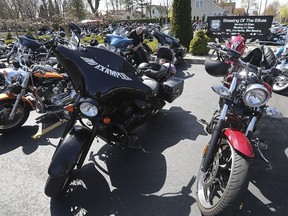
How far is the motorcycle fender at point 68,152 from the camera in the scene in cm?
214

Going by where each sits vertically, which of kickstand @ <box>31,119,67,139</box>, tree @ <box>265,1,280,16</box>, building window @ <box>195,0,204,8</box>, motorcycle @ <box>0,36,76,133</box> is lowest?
kickstand @ <box>31,119,67,139</box>

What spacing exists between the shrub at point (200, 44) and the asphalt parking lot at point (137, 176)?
19.4 ft

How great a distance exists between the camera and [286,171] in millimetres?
2783

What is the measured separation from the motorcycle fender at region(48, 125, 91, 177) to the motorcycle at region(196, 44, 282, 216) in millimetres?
1261

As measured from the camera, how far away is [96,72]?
2361 millimetres

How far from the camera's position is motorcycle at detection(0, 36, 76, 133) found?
389 centimetres

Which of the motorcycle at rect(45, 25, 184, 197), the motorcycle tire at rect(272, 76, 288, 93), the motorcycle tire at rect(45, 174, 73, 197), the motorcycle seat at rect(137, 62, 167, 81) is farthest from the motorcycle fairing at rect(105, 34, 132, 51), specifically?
the motorcycle tire at rect(45, 174, 73, 197)

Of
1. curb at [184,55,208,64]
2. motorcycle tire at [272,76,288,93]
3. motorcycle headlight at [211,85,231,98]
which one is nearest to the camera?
motorcycle headlight at [211,85,231,98]

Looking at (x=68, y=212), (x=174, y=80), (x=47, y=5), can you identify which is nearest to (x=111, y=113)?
(x=68, y=212)

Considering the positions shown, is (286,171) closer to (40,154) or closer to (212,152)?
(212,152)

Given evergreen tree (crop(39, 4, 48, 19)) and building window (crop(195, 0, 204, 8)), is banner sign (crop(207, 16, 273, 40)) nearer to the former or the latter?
evergreen tree (crop(39, 4, 48, 19))

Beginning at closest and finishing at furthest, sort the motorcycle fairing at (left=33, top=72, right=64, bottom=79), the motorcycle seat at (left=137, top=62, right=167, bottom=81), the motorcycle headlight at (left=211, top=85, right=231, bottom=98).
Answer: the motorcycle headlight at (left=211, top=85, right=231, bottom=98), the motorcycle seat at (left=137, top=62, right=167, bottom=81), the motorcycle fairing at (left=33, top=72, right=64, bottom=79)

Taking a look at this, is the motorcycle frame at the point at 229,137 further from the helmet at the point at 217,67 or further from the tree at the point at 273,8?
the tree at the point at 273,8

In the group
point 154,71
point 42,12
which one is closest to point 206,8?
point 42,12
